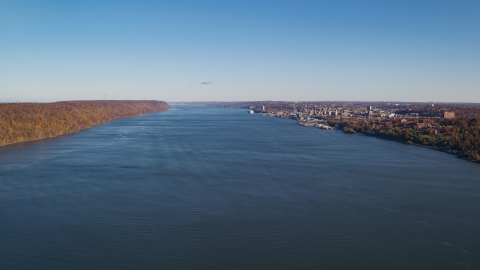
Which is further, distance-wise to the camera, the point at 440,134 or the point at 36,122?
the point at 36,122

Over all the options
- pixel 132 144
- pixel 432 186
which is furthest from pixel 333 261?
pixel 132 144

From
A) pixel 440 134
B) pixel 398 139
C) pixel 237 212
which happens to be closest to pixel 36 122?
pixel 237 212

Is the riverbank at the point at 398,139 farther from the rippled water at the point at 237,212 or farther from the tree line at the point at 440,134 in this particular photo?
the rippled water at the point at 237,212

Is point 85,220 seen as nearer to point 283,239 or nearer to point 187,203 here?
point 187,203

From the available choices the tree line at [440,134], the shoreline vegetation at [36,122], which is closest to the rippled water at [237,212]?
the tree line at [440,134]

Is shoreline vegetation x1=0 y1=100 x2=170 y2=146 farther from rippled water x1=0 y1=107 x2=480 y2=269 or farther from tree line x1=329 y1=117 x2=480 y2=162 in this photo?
tree line x1=329 y1=117 x2=480 y2=162

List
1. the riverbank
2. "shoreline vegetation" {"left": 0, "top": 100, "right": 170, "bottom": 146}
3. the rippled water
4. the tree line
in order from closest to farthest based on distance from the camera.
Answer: the rippled water
the riverbank
the tree line
"shoreline vegetation" {"left": 0, "top": 100, "right": 170, "bottom": 146}

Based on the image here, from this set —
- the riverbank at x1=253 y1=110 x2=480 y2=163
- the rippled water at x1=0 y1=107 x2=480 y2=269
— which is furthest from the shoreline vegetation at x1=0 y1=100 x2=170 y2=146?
the riverbank at x1=253 y1=110 x2=480 y2=163

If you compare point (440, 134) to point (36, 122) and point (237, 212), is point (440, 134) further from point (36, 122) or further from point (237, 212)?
point (36, 122)
